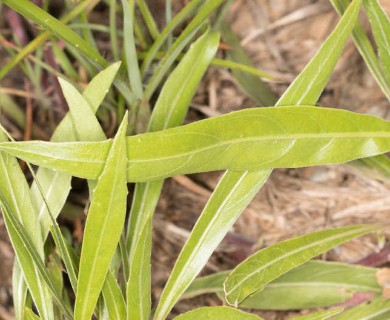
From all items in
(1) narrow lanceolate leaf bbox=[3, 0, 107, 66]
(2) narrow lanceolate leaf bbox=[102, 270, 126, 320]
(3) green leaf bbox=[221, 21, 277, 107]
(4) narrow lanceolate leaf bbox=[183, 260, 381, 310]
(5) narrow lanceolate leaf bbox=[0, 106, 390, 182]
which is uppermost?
(1) narrow lanceolate leaf bbox=[3, 0, 107, 66]

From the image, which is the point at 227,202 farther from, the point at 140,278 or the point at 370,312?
the point at 370,312

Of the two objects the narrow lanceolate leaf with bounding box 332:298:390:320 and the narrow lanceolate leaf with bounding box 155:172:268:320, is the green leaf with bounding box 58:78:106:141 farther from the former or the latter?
the narrow lanceolate leaf with bounding box 332:298:390:320

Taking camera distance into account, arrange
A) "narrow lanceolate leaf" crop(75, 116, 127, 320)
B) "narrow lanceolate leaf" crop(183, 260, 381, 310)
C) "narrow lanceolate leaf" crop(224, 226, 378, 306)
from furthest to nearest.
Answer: "narrow lanceolate leaf" crop(183, 260, 381, 310) < "narrow lanceolate leaf" crop(224, 226, 378, 306) < "narrow lanceolate leaf" crop(75, 116, 127, 320)

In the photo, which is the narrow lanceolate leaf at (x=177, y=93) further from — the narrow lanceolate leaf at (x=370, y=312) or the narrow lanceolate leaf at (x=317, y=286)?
the narrow lanceolate leaf at (x=370, y=312)

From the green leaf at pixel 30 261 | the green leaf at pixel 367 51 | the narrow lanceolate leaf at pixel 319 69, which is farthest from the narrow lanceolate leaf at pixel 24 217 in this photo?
the green leaf at pixel 367 51

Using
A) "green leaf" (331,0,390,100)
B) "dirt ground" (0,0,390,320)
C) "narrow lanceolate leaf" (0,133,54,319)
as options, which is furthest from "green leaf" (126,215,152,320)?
"green leaf" (331,0,390,100)

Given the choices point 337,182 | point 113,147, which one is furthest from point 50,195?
point 337,182
